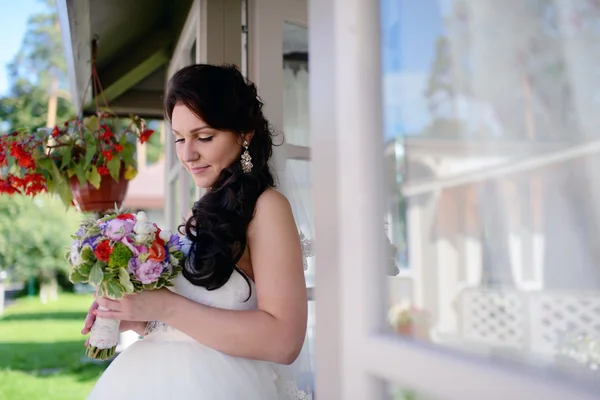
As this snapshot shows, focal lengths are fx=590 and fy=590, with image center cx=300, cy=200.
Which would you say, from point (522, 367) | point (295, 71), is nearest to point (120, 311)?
point (522, 367)

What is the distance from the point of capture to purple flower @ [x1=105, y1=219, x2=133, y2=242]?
1.49 m

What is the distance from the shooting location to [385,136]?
0.81 meters

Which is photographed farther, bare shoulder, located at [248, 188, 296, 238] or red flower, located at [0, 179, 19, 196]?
red flower, located at [0, 179, 19, 196]

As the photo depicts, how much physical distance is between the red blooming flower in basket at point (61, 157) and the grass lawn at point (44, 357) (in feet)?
14.2

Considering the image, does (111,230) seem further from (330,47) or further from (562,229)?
(562,229)

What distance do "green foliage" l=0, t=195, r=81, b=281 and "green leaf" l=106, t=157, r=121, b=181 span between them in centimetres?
1798

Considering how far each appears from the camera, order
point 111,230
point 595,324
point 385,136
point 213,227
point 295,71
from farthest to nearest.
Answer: point 295,71 → point 213,227 → point 111,230 → point 385,136 → point 595,324

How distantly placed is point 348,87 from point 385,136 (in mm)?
96

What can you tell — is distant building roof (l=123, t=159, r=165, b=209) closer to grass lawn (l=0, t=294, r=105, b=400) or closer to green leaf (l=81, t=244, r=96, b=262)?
grass lawn (l=0, t=294, r=105, b=400)

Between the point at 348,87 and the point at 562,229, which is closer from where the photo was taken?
the point at 562,229

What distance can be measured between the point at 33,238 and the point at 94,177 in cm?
1893

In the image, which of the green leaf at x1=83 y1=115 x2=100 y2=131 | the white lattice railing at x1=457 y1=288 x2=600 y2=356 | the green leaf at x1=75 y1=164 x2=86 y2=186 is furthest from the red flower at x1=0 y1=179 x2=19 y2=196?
the white lattice railing at x1=457 y1=288 x2=600 y2=356

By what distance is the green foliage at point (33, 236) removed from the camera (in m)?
19.7

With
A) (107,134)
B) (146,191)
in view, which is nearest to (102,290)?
(107,134)
